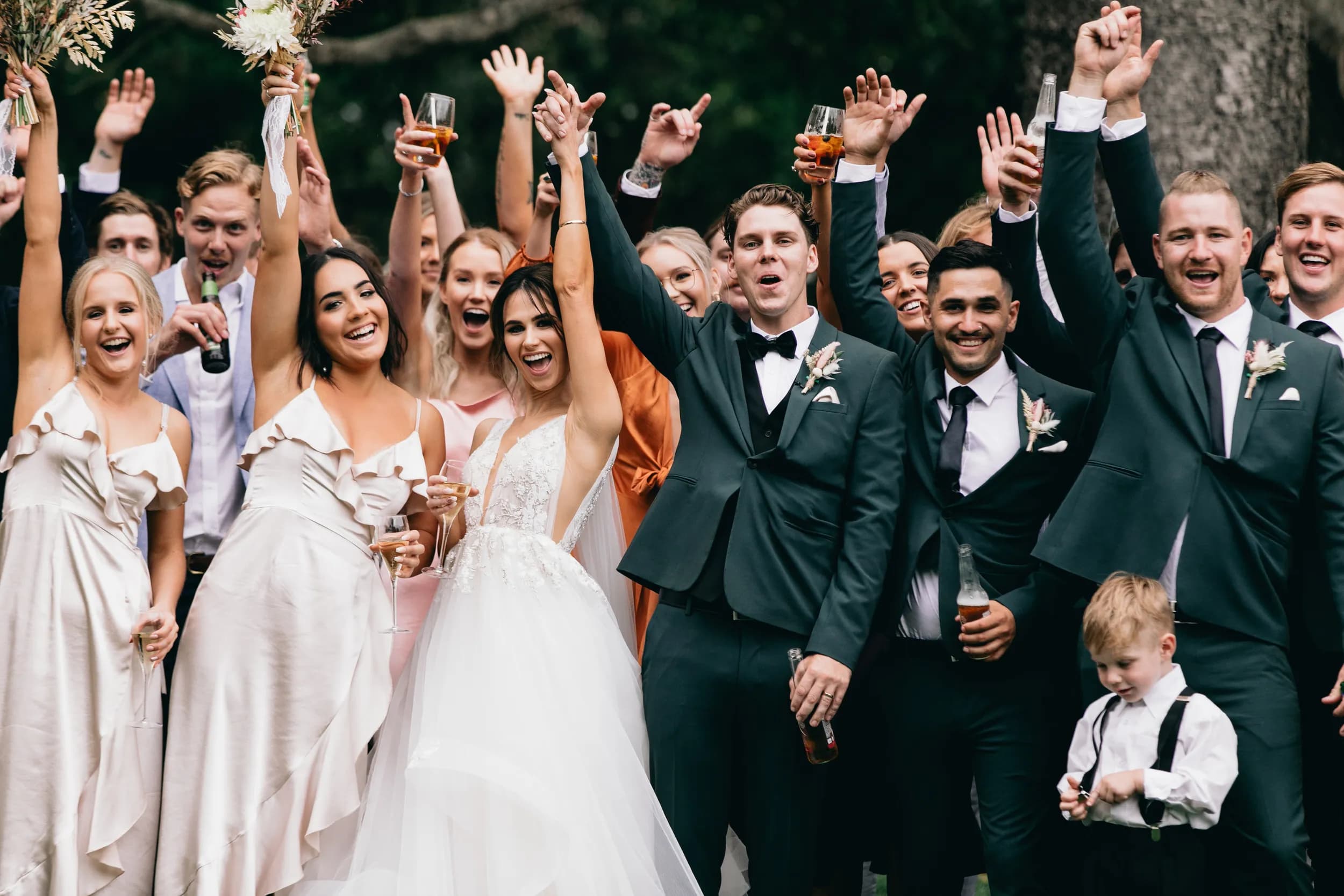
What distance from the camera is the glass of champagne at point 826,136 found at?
17.7 feet

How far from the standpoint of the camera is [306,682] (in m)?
5.20

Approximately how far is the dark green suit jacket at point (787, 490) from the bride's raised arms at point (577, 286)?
2.4 inches

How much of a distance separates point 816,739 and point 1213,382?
161 cm

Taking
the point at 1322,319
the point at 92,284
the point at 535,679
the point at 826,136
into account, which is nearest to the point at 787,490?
the point at 535,679

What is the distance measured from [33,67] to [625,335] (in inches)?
89.3

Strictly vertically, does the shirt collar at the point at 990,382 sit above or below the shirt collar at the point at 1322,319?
below

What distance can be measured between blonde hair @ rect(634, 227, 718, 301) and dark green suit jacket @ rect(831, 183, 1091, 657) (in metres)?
1.23

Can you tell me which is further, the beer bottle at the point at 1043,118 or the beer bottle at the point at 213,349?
the beer bottle at the point at 213,349

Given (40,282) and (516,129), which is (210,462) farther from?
(516,129)

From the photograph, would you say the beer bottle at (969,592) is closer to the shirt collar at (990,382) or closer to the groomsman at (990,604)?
the groomsman at (990,604)

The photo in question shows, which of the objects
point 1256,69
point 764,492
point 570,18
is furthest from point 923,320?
point 570,18

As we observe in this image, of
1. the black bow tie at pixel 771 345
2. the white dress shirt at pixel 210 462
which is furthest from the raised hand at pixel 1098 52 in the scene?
the white dress shirt at pixel 210 462

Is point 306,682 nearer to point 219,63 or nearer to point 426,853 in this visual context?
point 426,853

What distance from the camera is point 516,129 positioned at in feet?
21.1
